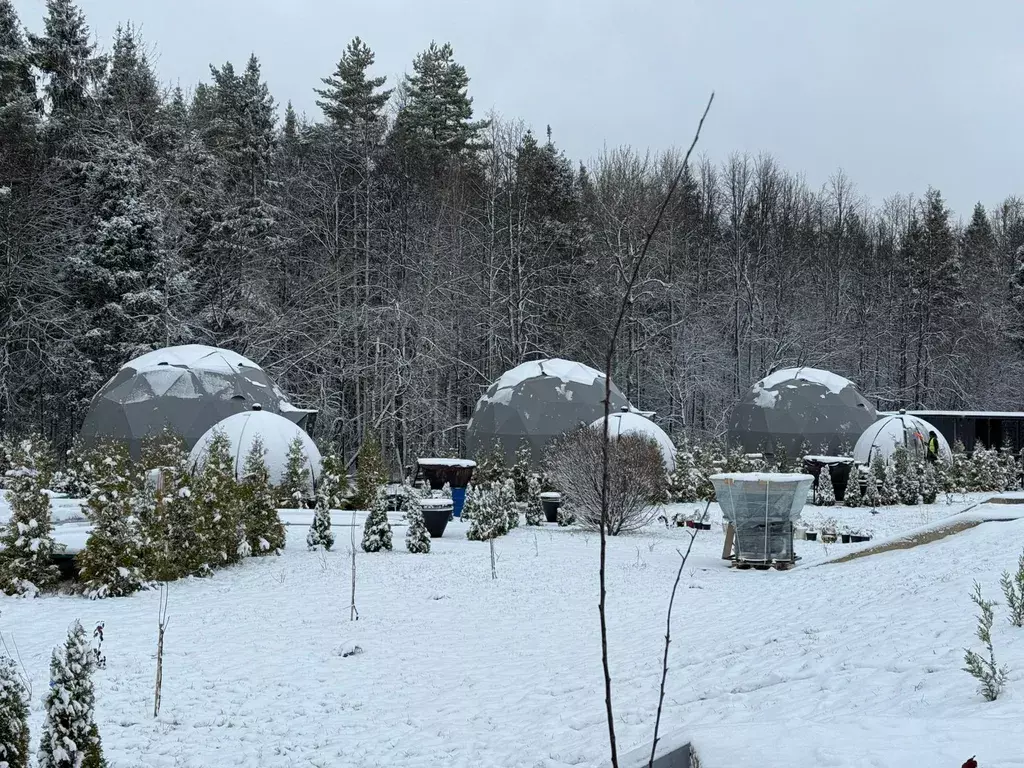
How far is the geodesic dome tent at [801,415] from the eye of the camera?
26.2 metres

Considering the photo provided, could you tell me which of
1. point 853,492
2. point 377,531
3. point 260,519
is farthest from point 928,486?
point 260,519

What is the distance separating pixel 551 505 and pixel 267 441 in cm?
640

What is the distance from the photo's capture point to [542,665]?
24.9 feet

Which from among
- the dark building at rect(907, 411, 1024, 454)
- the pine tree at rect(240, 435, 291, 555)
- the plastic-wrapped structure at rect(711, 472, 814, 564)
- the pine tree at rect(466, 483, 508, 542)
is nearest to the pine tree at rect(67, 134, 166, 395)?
the pine tree at rect(240, 435, 291, 555)

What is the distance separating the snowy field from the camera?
5.03 m

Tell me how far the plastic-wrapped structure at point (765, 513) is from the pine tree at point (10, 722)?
10.3 meters

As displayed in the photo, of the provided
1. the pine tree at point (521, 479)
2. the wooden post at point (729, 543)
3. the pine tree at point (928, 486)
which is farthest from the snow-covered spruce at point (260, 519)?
the pine tree at point (928, 486)

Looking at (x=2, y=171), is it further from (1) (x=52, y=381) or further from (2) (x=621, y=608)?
(2) (x=621, y=608)

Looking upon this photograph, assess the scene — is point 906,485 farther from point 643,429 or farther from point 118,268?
point 118,268

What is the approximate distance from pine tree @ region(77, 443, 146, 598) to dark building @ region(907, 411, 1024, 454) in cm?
2568

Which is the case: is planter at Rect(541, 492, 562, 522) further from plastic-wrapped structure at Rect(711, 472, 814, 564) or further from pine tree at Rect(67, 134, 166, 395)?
pine tree at Rect(67, 134, 166, 395)

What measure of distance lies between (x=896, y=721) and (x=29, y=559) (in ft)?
31.7

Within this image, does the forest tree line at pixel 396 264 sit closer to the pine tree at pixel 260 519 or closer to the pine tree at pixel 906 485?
the pine tree at pixel 906 485

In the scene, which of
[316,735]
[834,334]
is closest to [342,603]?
[316,735]
